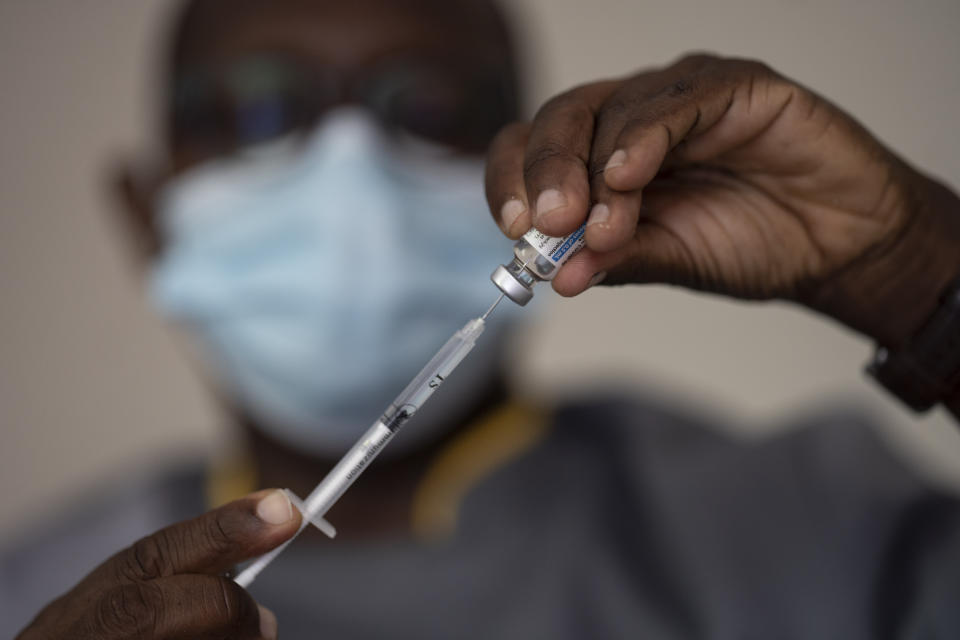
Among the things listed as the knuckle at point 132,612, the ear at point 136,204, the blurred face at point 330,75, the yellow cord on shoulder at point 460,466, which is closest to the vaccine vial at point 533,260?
the knuckle at point 132,612

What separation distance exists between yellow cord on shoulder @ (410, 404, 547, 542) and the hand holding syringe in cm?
80

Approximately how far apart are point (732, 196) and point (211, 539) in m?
0.52

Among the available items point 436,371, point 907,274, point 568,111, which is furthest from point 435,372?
point 907,274

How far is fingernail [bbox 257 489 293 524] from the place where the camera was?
64 centimetres

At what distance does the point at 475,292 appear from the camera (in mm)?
1354

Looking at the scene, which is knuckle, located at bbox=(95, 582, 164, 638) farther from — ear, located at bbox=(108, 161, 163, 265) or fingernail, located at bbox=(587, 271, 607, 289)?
ear, located at bbox=(108, 161, 163, 265)

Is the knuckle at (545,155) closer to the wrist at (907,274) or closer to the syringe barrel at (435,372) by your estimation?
the syringe barrel at (435,372)

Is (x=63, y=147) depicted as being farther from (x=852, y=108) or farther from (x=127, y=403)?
(x=852, y=108)

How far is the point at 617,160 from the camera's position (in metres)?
0.60

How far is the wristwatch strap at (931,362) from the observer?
2.59ft

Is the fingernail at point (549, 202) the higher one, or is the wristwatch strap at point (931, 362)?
the fingernail at point (549, 202)

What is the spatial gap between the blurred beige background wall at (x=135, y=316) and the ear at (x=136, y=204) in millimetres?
350

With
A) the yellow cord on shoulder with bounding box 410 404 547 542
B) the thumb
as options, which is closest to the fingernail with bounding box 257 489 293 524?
the thumb

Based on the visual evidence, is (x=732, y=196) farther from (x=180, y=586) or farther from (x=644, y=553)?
(x=644, y=553)
